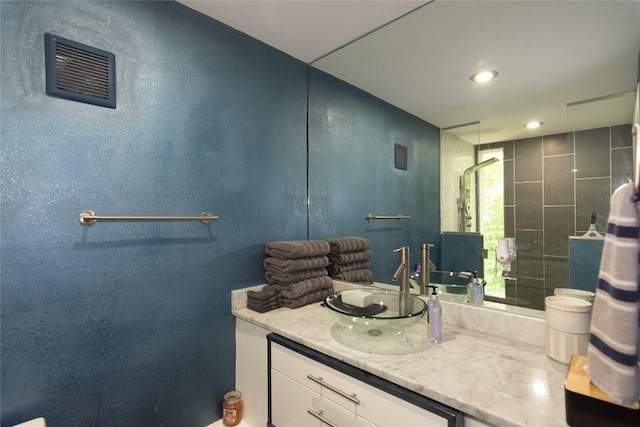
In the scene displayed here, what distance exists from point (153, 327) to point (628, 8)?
2.12 meters

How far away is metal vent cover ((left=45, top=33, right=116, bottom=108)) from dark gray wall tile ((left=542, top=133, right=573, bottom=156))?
167 centimetres

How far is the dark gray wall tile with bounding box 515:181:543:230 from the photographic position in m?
1.15

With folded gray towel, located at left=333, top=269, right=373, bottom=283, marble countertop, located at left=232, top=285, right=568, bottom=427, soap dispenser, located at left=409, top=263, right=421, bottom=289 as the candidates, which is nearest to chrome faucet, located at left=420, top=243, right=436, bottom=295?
soap dispenser, located at left=409, top=263, right=421, bottom=289

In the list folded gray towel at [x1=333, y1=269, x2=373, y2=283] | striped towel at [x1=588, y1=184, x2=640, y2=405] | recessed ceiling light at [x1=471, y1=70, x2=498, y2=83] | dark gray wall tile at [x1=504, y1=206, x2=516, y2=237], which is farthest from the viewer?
folded gray towel at [x1=333, y1=269, x2=373, y2=283]

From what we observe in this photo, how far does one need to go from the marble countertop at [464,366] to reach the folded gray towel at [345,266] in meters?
0.47

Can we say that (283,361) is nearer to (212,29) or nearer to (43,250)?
(43,250)

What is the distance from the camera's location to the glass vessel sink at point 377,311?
1100 mm

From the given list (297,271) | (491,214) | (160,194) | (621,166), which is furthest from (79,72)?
(621,166)

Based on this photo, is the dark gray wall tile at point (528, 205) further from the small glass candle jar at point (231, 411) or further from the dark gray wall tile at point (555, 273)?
the small glass candle jar at point (231, 411)

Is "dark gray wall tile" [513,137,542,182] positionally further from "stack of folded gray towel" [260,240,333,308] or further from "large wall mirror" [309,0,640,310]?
"stack of folded gray towel" [260,240,333,308]

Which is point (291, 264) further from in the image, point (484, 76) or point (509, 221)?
point (484, 76)

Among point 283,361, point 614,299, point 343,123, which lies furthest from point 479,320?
point 343,123

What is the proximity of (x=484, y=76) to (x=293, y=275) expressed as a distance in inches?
51.8

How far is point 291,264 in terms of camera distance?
158 centimetres
